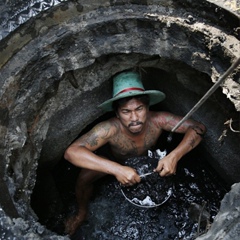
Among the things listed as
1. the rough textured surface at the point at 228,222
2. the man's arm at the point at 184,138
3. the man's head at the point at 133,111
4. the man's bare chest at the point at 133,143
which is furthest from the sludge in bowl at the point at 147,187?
the rough textured surface at the point at 228,222

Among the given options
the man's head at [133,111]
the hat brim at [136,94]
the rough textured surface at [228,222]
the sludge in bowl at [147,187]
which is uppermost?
the hat brim at [136,94]

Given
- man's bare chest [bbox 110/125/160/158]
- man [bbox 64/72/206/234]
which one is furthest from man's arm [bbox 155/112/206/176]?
man's bare chest [bbox 110/125/160/158]

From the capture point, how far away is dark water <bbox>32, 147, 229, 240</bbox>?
16.6ft

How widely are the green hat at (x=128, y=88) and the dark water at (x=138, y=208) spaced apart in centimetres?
145

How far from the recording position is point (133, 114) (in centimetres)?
422

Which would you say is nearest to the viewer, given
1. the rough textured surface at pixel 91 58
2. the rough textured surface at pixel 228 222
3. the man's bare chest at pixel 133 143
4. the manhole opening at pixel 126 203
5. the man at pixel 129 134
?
the rough textured surface at pixel 228 222

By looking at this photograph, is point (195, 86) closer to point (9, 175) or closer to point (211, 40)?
point (211, 40)

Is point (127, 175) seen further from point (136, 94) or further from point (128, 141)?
point (136, 94)

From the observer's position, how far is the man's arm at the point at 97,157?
13.3 feet

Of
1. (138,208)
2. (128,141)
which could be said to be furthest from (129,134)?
(138,208)

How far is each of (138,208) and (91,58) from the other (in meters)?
2.28

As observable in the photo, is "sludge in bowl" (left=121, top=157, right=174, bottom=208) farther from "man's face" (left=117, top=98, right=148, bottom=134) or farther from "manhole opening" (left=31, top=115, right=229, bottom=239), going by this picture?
"man's face" (left=117, top=98, right=148, bottom=134)

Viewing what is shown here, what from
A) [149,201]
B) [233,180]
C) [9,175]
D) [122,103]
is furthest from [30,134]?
[233,180]

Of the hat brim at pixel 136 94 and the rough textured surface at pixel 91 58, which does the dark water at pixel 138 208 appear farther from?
the hat brim at pixel 136 94
